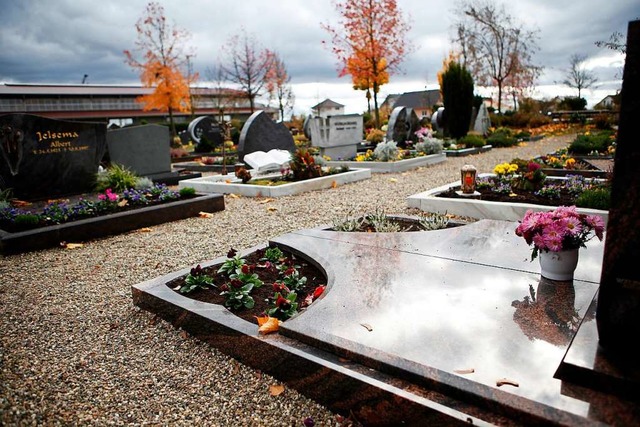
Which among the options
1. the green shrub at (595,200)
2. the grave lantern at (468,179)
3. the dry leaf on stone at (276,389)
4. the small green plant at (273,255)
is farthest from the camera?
the grave lantern at (468,179)

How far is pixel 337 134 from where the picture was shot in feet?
45.7

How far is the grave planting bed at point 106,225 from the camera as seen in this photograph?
567 centimetres

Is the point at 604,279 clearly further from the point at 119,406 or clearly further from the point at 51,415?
the point at 51,415

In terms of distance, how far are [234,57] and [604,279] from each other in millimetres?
38039

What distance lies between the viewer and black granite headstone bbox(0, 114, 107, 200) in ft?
25.7

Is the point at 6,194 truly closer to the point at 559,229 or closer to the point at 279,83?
the point at 559,229

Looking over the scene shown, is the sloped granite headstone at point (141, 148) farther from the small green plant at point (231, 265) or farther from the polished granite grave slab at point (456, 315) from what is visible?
the polished granite grave slab at point (456, 315)

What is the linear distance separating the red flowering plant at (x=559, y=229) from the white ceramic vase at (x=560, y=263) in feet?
0.17

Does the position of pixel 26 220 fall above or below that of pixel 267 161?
below

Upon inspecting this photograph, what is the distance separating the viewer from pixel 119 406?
2.51 meters

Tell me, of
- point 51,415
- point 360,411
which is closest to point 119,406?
point 51,415

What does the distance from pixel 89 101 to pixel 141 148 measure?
47.7 metres

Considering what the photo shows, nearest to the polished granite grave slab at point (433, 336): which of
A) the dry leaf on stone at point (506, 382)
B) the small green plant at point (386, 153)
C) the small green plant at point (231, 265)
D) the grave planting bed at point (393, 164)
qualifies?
the dry leaf on stone at point (506, 382)

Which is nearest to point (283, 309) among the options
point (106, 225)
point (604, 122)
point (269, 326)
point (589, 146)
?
point (269, 326)
